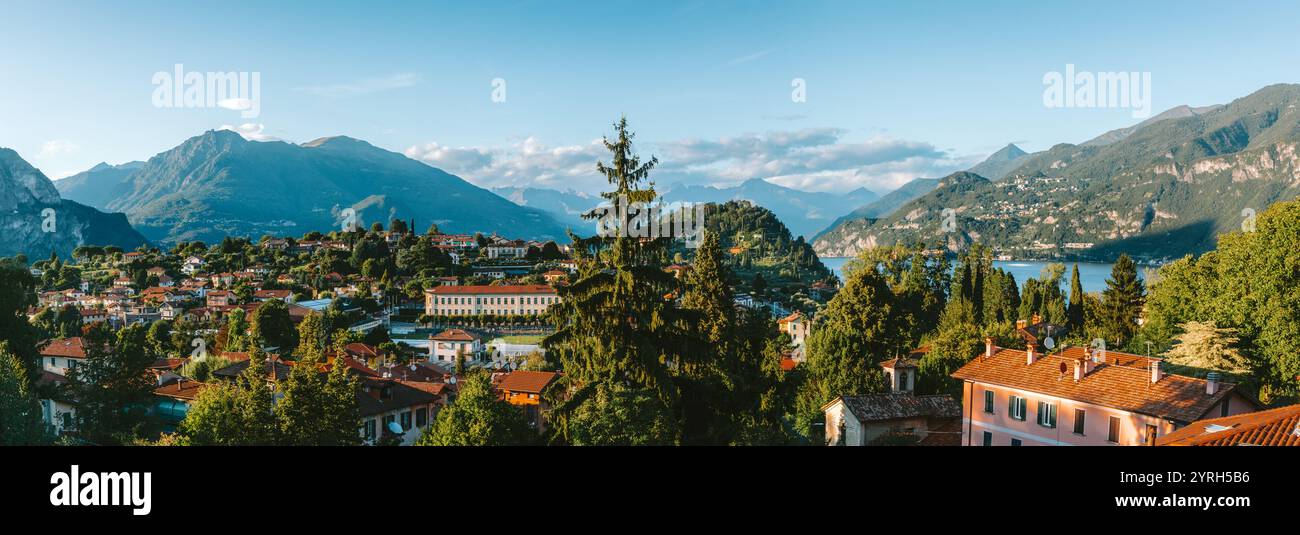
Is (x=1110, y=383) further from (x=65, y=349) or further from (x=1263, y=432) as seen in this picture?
(x=65, y=349)

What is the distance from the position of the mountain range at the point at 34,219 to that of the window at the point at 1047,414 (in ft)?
669

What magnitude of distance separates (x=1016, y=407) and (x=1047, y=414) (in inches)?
38.1

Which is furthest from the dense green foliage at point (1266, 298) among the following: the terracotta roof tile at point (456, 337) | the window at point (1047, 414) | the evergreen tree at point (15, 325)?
the terracotta roof tile at point (456, 337)

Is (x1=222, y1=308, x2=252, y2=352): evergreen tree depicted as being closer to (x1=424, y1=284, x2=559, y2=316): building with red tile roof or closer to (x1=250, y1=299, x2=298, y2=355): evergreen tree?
(x1=250, y1=299, x2=298, y2=355): evergreen tree

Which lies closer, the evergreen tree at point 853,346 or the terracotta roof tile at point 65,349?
the evergreen tree at point 853,346

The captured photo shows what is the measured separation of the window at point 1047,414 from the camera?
19.9 meters

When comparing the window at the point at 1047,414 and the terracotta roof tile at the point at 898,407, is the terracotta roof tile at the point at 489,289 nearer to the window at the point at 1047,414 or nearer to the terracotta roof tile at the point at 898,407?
the terracotta roof tile at the point at 898,407

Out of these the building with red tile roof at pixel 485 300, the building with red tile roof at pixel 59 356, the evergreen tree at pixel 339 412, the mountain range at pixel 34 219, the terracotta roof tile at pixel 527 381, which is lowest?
the building with red tile roof at pixel 59 356

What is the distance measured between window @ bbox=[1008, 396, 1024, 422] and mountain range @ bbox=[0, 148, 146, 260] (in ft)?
666

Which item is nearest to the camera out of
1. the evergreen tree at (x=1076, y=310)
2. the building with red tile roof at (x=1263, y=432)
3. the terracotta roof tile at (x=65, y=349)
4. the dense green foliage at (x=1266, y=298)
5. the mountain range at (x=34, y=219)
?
the building with red tile roof at (x=1263, y=432)
